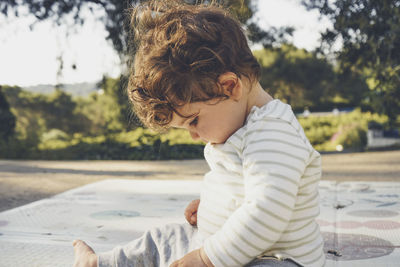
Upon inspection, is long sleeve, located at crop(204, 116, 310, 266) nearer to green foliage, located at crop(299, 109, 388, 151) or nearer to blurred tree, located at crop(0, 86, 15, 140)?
green foliage, located at crop(299, 109, 388, 151)

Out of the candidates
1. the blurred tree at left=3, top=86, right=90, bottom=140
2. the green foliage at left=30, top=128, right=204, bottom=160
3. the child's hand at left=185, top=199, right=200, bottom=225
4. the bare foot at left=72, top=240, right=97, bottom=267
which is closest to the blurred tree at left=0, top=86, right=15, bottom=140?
the green foliage at left=30, top=128, right=204, bottom=160

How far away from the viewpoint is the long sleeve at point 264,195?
2.96ft

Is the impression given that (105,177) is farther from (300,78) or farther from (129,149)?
(300,78)

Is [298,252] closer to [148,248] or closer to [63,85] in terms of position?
[148,248]

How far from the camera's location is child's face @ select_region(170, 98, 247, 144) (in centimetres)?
102

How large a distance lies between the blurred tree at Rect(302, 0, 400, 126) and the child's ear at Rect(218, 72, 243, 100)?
4.87 meters

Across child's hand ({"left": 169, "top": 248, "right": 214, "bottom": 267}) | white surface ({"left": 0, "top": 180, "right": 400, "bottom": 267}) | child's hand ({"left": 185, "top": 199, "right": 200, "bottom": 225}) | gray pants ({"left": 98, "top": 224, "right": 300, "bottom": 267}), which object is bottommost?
white surface ({"left": 0, "top": 180, "right": 400, "bottom": 267})

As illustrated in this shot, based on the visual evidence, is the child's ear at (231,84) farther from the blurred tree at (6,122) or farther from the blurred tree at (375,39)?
the blurred tree at (6,122)

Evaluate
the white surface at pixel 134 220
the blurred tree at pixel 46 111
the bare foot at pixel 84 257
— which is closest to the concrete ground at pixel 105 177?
the white surface at pixel 134 220

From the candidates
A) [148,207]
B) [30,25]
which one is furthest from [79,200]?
[30,25]

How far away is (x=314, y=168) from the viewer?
1021 mm

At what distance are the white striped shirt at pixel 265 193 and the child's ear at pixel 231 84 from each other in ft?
0.21

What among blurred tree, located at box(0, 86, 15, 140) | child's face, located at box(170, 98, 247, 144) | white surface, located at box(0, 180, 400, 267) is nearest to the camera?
child's face, located at box(170, 98, 247, 144)

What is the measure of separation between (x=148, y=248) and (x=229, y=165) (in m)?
0.38
